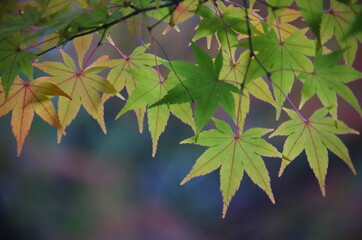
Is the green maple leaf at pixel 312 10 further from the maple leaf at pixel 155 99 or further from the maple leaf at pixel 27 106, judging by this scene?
the maple leaf at pixel 27 106

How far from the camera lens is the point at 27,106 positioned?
53 cm

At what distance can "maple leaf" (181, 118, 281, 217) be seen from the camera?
0.56 metres

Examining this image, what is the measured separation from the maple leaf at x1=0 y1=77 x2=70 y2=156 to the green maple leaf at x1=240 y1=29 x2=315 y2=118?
1.00ft

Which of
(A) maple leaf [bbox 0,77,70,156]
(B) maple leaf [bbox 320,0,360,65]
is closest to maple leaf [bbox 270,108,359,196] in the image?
(B) maple leaf [bbox 320,0,360,65]

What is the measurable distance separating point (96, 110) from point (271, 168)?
111 inches

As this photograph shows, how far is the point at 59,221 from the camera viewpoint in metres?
3.59

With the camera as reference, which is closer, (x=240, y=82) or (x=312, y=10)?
(x=312, y=10)

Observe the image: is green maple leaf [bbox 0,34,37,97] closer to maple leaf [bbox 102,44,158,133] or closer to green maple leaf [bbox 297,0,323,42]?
maple leaf [bbox 102,44,158,133]

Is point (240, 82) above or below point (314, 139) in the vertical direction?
above

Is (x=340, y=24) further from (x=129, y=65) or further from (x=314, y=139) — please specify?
(x=129, y=65)

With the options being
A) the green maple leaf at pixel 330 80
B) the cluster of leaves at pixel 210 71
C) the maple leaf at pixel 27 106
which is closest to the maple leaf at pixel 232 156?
the cluster of leaves at pixel 210 71

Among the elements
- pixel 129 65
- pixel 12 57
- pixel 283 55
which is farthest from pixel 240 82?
pixel 12 57

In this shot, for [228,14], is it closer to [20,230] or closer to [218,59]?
[218,59]

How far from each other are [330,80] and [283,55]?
76mm
